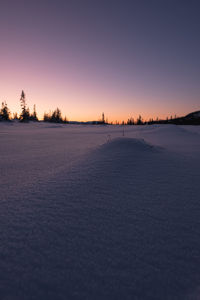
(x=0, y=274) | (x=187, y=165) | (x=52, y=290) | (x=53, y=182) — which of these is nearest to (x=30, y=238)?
(x=0, y=274)

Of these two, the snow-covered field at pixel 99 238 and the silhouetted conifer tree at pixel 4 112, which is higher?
the silhouetted conifer tree at pixel 4 112

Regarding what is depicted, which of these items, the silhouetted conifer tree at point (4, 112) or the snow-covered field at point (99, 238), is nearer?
the snow-covered field at point (99, 238)

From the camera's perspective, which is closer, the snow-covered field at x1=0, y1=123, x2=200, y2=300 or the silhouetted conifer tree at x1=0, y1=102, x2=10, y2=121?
the snow-covered field at x1=0, y1=123, x2=200, y2=300

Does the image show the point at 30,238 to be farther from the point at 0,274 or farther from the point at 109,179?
the point at 109,179

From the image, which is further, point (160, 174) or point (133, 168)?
point (133, 168)

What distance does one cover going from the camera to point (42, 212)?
1.17 metres

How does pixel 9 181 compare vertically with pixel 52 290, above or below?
above

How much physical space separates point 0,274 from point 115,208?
2.69 feet

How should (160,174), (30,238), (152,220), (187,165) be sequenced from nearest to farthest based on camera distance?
(30,238) → (152,220) → (160,174) → (187,165)

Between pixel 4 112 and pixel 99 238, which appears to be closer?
pixel 99 238

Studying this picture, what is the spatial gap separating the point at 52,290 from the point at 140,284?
41cm

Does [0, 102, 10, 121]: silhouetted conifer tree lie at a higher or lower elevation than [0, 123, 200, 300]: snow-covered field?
higher

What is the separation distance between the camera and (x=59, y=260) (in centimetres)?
81

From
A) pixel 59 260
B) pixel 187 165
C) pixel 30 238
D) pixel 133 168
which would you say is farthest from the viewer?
pixel 187 165
